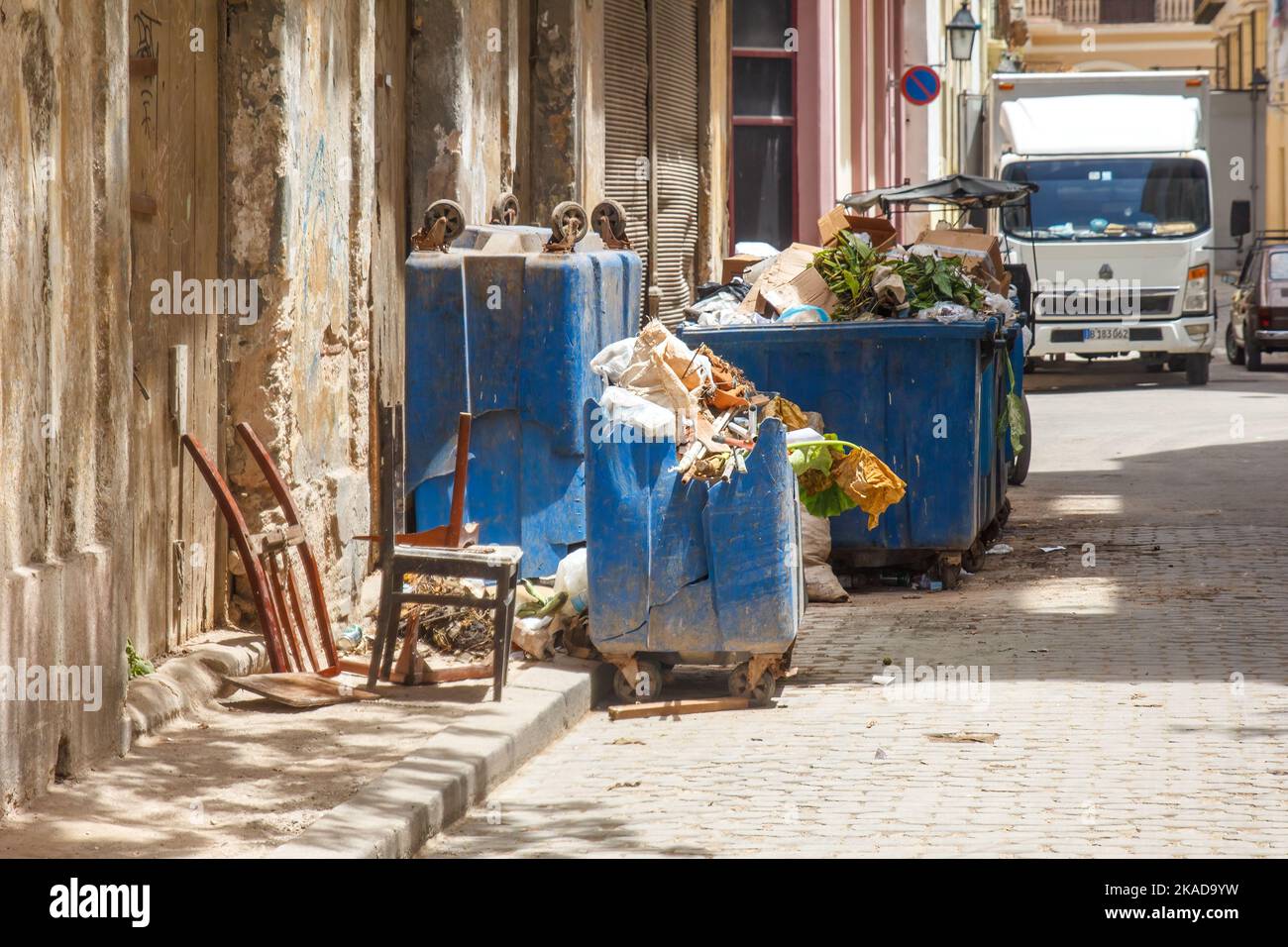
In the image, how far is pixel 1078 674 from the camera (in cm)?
789

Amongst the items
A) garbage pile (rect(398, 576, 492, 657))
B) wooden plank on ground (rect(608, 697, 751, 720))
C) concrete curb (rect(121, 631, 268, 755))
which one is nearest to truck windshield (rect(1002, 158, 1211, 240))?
garbage pile (rect(398, 576, 492, 657))

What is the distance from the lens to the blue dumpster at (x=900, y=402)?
33.1 ft

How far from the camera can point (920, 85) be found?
90.6ft

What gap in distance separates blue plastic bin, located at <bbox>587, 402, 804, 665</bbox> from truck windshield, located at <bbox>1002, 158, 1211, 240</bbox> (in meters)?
14.6

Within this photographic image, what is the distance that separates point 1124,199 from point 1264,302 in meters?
3.65

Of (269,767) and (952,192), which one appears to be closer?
(269,767)

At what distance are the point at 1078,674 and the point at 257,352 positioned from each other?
3467mm

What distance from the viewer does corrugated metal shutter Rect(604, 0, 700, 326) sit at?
49.9 feet

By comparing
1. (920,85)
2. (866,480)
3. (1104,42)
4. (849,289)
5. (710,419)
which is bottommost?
(866,480)

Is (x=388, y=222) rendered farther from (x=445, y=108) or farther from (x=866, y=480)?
(x=866, y=480)

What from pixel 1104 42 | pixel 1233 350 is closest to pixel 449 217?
pixel 1233 350

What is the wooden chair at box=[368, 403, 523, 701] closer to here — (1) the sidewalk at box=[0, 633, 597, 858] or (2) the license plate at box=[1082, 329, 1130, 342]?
(1) the sidewalk at box=[0, 633, 597, 858]

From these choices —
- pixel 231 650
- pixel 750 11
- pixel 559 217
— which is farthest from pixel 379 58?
pixel 750 11

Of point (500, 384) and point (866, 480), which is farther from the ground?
point (500, 384)
